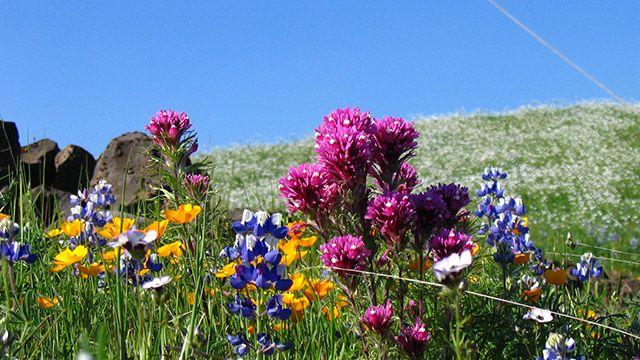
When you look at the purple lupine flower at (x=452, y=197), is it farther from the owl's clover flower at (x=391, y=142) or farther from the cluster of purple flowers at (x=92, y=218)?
the cluster of purple flowers at (x=92, y=218)

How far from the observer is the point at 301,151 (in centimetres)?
3203

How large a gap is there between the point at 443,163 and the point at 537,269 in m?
23.7

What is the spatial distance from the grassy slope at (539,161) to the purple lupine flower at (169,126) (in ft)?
40.1

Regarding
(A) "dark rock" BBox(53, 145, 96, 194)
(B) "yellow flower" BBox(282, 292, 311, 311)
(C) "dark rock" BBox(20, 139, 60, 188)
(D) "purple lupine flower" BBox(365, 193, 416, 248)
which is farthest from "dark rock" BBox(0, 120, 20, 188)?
(D) "purple lupine flower" BBox(365, 193, 416, 248)

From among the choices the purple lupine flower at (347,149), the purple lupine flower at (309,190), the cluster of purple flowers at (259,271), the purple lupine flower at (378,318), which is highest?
the purple lupine flower at (347,149)

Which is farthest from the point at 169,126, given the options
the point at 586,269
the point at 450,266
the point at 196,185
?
the point at 586,269

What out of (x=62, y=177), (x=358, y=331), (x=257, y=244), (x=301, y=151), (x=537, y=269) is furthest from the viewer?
(x=301, y=151)

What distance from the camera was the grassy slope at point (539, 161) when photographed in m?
19.6

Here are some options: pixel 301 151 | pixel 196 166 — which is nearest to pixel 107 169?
pixel 196 166

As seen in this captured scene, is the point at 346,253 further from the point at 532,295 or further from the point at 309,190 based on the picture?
the point at 532,295

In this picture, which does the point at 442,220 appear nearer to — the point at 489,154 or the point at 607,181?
the point at 607,181

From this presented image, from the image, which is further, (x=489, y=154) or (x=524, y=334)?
(x=489, y=154)

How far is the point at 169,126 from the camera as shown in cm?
411

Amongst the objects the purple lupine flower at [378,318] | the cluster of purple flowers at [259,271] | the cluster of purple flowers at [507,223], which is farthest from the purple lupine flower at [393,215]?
the cluster of purple flowers at [507,223]
